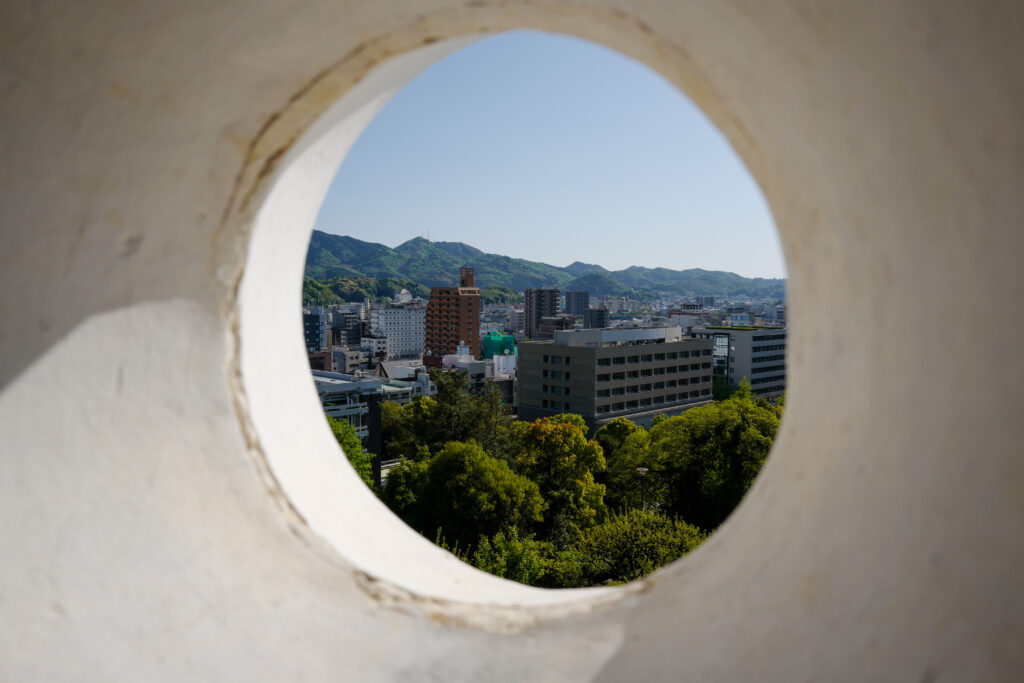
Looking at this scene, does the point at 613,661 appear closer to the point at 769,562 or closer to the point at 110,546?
the point at 769,562

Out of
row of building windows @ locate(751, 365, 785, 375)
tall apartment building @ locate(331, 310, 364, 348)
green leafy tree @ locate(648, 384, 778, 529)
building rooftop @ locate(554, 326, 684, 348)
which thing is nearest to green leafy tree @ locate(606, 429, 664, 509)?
green leafy tree @ locate(648, 384, 778, 529)

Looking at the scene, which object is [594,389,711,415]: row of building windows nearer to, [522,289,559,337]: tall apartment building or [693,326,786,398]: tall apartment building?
[693,326,786,398]: tall apartment building

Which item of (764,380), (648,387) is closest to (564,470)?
(648,387)

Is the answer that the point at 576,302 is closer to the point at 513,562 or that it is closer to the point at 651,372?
the point at 651,372

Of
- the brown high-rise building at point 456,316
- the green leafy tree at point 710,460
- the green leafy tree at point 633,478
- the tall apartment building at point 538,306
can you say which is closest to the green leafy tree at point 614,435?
the green leafy tree at point 633,478

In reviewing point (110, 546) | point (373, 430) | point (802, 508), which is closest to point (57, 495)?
point (110, 546)

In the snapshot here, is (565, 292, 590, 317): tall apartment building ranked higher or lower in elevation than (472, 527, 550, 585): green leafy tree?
higher
